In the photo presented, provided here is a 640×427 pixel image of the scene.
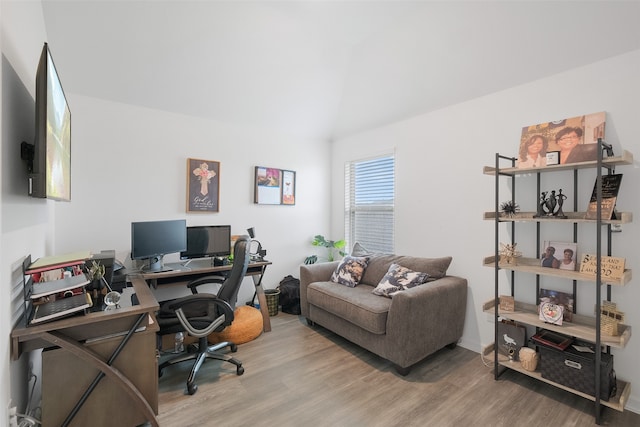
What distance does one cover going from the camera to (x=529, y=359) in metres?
2.19

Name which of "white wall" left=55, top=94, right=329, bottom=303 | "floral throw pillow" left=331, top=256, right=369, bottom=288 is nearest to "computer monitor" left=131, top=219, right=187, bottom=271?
"white wall" left=55, top=94, right=329, bottom=303

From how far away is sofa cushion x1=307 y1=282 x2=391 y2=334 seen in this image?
7.94 feet

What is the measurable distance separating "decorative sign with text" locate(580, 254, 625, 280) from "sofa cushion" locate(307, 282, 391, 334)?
4.69 ft

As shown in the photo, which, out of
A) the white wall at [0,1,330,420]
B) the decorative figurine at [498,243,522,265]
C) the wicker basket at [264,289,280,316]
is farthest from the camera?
the wicker basket at [264,289,280,316]

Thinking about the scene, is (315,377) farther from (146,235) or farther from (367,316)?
(146,235)

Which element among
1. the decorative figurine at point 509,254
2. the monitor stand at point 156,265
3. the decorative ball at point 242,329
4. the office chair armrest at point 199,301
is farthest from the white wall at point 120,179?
the decorative figurine at point 509,254

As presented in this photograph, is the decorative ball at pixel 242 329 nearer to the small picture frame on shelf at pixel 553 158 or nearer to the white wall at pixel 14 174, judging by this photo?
the white wall at pixel 14 174

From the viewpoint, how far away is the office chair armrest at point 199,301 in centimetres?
210

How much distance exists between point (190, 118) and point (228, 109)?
446 millimetres

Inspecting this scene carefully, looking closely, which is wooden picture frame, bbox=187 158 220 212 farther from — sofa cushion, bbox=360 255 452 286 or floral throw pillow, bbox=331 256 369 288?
sofa cushion, bbox=360 255 452 286

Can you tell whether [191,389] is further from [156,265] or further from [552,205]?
[552,205]

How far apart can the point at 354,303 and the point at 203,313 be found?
4.19 ft

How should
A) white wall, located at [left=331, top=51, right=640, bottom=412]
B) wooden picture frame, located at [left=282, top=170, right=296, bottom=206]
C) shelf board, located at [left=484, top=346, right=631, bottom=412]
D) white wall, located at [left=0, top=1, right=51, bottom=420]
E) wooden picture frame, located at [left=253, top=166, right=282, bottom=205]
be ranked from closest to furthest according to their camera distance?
1. white wall, located at [left=0, top=1, right=51, bottom=420]
2. shelf board, located at [left=484, top=346, right=631, bottom=412]
3. white wall, located at [left=331, top=51, right=640, bottom=412]
4. wooden picture frame, located at [left=253, top=166, right=282, bottom=205]
5. wooden picture frame, located at [left=282, top=170, right=296, bottom=206]

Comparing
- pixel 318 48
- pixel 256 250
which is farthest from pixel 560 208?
pixel 256 250
